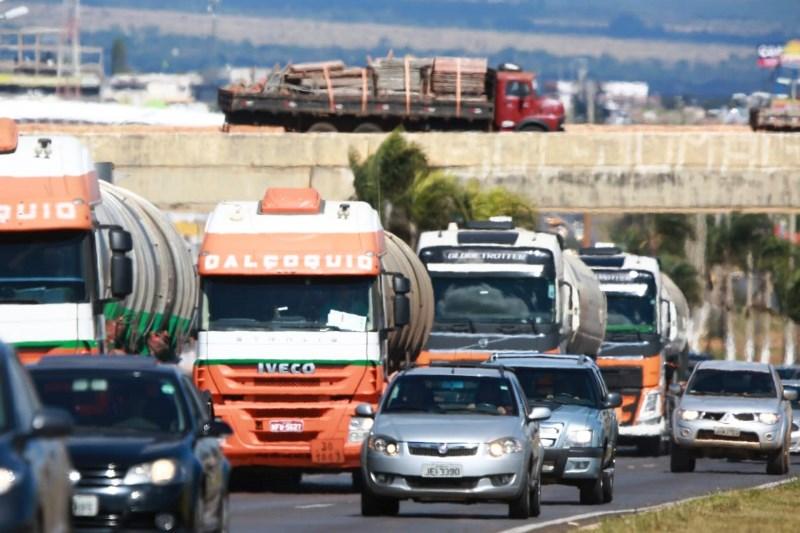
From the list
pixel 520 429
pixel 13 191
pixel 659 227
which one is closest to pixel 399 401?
pixel 520 429

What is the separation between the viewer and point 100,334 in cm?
2141

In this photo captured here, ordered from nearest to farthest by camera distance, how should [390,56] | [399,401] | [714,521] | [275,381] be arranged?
1. [714,521]
2. [399,401]
3. [275,381]
4. [390,56]

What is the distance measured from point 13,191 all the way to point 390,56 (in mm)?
44414

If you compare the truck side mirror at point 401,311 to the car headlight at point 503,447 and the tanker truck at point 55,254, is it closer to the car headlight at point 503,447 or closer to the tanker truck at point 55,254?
the tanker truck at point 55,254

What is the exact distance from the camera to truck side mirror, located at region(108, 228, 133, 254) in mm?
20984

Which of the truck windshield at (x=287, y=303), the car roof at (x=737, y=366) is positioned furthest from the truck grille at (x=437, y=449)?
the car roof at (x=737, y=366)

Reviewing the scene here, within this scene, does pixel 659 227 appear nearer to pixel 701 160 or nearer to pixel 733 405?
pixel 701 160

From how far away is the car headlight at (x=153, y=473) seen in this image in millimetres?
13977

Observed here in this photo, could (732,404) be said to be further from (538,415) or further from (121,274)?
(121,274)

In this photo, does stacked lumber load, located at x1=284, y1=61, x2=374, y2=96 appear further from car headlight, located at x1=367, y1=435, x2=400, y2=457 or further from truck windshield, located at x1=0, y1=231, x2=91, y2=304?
car headlight, located at x1=367, y1=435, x2=400, y2=457

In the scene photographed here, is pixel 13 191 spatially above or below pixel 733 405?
above

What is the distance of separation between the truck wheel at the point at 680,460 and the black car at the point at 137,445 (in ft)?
61.9

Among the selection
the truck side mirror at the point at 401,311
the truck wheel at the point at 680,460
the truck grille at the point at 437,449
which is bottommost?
the truck wheel at the point at 680,460

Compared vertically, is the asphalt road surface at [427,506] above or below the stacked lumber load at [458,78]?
below
